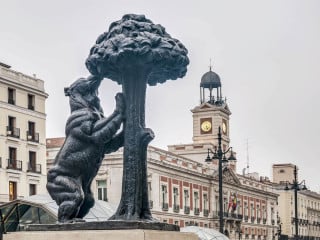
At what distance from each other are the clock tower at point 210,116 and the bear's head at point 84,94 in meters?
66.3

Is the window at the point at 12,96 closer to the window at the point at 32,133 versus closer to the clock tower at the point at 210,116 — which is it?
the window at the point at 32,133

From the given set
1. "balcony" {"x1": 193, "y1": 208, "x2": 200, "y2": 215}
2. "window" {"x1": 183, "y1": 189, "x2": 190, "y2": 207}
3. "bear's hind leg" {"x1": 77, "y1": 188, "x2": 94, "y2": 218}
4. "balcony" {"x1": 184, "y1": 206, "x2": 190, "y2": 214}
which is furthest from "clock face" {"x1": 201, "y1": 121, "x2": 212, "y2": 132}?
"bear's hind leg" {"x1": 77, "y1": 188, "x2": 94, "y2": 218}

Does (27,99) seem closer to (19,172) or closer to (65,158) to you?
(19,172)

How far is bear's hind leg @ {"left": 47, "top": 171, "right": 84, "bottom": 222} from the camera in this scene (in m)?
9.12

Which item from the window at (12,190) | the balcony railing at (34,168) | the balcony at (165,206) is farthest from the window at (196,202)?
the window at (12,190)

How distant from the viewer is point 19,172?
A: 4406cm

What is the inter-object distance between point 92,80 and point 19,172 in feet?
116

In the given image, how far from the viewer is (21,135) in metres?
44.9

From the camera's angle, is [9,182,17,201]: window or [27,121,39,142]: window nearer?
[9,182,17,201]: window

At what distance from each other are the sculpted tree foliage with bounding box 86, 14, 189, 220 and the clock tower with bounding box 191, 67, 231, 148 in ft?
218

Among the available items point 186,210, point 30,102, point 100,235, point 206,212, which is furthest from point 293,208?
point 100,235

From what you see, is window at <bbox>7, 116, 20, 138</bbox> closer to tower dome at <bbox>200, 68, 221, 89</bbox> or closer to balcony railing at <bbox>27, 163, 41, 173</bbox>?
balcony railing at <bbox>27, 163, 41, 173</bbox>

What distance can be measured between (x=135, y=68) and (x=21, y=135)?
36274 millimetres

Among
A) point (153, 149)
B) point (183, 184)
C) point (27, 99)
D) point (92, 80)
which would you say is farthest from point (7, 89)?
point (92, 80)
